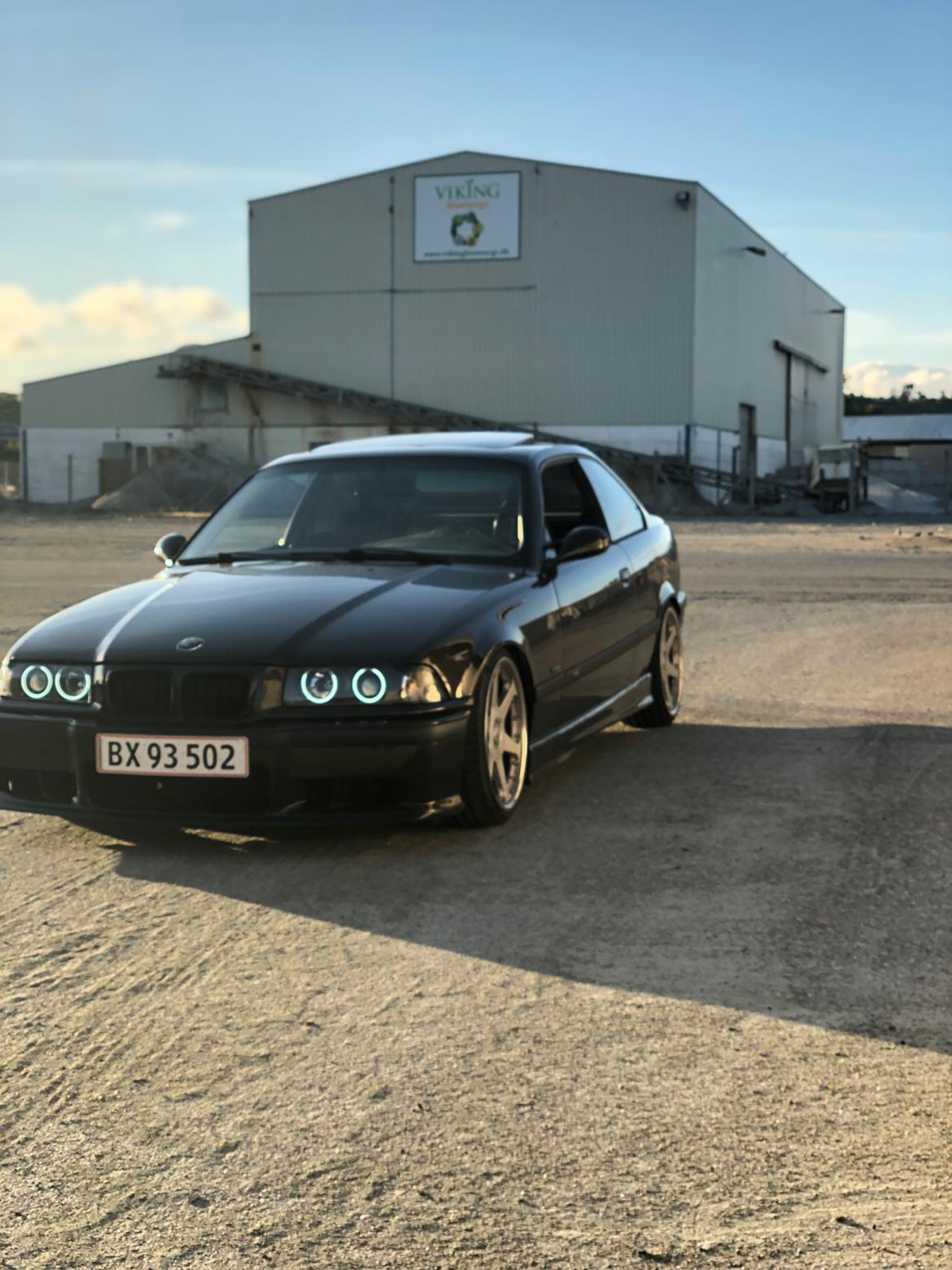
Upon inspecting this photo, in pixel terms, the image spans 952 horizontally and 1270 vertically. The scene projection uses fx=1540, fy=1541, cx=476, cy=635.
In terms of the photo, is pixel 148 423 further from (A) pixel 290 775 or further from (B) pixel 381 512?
(A) pixel 290 775

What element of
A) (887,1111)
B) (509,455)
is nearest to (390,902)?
(887,1111)

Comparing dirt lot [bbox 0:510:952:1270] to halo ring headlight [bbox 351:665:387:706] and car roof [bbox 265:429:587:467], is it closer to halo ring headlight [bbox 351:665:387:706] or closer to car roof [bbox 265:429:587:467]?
halo ring headlight [bbox 351:665:387:706]

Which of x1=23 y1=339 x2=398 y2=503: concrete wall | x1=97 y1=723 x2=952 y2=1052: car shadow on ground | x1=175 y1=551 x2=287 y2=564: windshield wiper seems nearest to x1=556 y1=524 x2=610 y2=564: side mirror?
x1=97 y1=723 x2=952 y2=1052: car shadow on ground

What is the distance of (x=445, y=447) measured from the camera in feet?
23.2

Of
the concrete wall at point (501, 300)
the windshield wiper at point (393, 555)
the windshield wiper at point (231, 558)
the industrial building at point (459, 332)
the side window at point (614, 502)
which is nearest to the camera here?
the windshield wiper at point (393, 555)

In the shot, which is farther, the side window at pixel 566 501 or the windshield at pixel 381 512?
the side window at pixel 566 501

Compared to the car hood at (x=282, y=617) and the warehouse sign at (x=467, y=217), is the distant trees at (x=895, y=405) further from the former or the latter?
the car hood at (x=282, y=617)

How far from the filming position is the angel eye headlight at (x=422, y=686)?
517 cm

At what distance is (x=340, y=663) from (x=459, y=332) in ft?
154

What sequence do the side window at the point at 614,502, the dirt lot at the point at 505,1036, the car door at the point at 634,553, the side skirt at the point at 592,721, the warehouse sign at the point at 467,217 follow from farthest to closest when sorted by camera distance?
the warehouse sign at the point at 467,217
the side window at the point at 614,502
the car door at the point at 634,553
the side skirt at the point at 592,721
the dirt lot at the point at 505,1036

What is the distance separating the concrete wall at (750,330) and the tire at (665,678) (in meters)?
42.4

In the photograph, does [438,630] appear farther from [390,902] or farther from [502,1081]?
[502,1081]

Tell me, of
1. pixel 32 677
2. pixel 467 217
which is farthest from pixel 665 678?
pixel 467 217

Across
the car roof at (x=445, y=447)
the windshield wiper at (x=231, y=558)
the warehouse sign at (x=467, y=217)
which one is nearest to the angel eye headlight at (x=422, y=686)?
the windshield wiper at (x=231, y=558)
